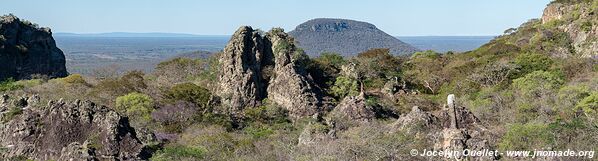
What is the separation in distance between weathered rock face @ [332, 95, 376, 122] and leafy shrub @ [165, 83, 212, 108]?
7.75 m

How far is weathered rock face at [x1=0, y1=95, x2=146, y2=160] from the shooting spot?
20125 millimetres

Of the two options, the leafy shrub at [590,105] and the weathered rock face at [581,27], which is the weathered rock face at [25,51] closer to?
the leafy shrub at [590,105]

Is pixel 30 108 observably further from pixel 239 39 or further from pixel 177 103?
pixel 239 39

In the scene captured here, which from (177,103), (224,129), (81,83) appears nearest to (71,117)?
(224,129)

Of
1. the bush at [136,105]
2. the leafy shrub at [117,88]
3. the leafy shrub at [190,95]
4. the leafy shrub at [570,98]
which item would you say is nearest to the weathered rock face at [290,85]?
the leafy shrub at [190,95]

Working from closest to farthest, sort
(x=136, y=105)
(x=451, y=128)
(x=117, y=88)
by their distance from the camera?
(x=451, y=128), (x=136, y=105), (x=117, y=88)

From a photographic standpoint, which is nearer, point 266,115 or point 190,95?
point 266,115

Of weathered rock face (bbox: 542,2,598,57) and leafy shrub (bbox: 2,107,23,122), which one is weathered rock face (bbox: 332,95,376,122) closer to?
leafy shrub (bbox: 2,107,23,122)

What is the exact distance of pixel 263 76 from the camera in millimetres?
34844

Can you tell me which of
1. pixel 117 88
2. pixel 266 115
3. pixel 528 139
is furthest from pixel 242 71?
pixel 528 139

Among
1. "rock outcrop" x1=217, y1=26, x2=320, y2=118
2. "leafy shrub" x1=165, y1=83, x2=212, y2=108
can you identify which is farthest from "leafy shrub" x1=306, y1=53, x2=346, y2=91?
"leafy shrub" x1=165, y1=83, x2=212, y2=108

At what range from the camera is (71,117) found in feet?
69.9

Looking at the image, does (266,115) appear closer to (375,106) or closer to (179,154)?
(375,106)

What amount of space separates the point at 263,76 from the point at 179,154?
15314mm
